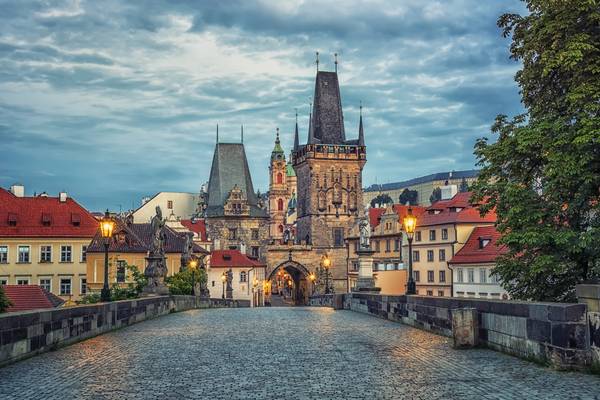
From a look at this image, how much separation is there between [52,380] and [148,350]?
175 inches

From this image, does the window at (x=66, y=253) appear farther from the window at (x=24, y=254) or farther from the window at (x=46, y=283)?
the window at (x=24, y=254)

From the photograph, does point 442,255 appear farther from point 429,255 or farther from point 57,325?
point 57,325

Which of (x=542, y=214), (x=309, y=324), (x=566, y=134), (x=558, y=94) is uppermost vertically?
(x=558, y=94)

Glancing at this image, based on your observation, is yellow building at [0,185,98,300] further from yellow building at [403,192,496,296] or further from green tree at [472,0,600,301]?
green tree at [472,0,600,301]

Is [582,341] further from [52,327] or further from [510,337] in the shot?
Result: [52,327]

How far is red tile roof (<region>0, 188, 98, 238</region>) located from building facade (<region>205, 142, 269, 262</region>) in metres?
39.1

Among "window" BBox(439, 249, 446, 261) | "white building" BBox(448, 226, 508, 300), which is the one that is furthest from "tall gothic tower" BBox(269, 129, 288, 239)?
"white building" BBox(448, 226, 508, 300)

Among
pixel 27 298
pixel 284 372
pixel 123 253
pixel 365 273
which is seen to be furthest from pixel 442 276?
pixel 284 372

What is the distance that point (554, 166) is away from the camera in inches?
768

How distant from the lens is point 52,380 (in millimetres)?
11062

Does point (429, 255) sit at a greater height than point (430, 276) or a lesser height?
greater

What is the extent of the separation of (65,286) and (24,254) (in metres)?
4.55

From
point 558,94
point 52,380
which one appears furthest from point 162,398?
point 558,94

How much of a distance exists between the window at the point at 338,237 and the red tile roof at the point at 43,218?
46.3 meters
